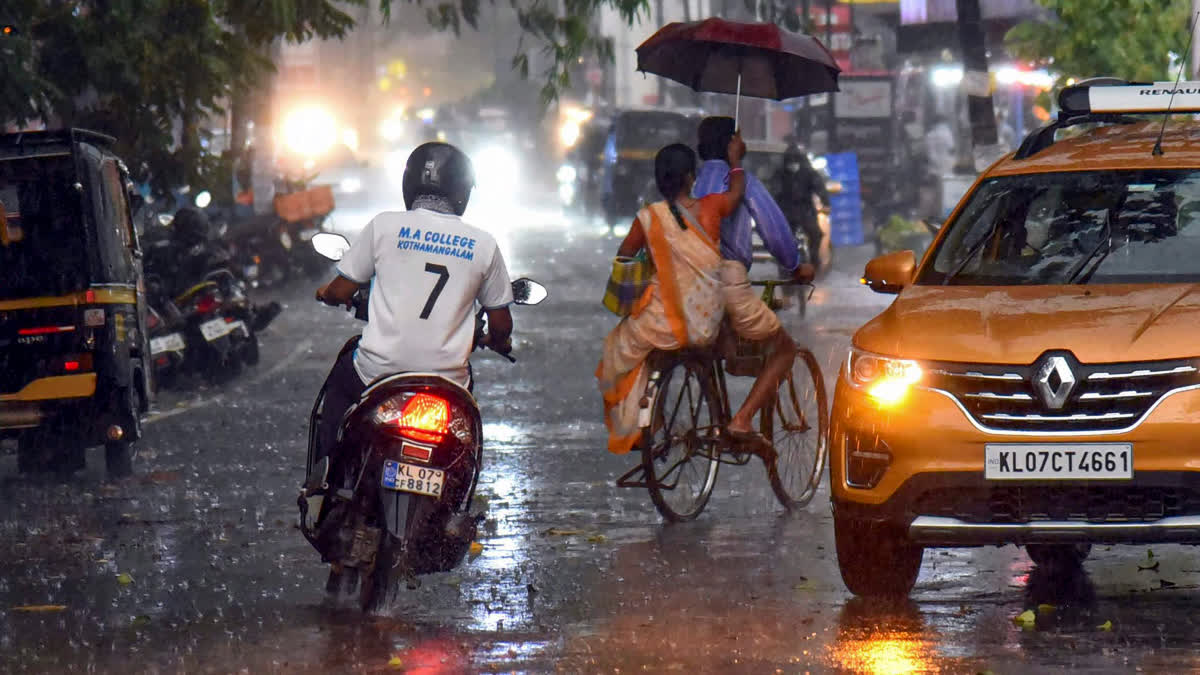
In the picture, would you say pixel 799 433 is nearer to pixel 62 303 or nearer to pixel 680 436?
pixel 680 436

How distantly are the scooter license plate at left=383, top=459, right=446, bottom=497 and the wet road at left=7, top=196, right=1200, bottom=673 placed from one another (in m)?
0.50

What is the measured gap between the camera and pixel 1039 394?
23.4ft

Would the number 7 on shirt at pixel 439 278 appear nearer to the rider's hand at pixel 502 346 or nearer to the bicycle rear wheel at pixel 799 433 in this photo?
the rider's hand at pixel 502 346

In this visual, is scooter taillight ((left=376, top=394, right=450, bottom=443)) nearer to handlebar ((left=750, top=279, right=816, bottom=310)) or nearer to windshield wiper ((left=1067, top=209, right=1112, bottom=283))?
windshield wiper ((left=1067, top=209, right=1112, bottom=283))

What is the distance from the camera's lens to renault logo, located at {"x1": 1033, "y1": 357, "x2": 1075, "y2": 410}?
7094 mm

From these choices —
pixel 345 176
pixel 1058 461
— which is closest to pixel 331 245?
pixel 1058 461

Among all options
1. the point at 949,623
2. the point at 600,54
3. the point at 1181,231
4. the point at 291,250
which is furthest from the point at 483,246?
the point at 291,250

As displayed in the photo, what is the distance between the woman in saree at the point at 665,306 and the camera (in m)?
A: 9.59

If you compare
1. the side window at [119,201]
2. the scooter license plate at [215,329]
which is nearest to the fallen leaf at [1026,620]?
the side window at [119,201]

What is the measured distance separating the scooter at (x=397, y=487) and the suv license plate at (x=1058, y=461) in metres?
1.79

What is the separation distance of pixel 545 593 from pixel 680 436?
1.82 meters

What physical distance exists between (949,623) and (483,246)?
6.87 ft

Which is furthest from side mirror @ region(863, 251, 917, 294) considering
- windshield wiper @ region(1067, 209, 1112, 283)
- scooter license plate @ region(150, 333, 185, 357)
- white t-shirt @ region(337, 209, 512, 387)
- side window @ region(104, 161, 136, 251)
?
scooter license plate @ region(150, 333, 185, 357)

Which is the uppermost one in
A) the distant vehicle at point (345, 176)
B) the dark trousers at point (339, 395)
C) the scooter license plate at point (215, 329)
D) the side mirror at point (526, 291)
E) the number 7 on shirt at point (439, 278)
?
the number 7 on shirt at point (439, 278)
